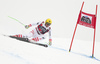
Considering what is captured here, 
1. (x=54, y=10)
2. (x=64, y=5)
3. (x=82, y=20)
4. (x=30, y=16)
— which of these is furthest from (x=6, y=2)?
(x=82, y=20)

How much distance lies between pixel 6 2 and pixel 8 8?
2.63ft

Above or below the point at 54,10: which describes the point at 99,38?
below

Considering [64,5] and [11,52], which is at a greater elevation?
[64,5]

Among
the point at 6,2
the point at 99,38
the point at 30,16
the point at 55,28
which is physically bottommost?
the point at 99,38

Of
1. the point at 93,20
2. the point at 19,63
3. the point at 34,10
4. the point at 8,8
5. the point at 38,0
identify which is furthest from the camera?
the point at 38,0

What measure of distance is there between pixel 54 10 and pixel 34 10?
2.70 m

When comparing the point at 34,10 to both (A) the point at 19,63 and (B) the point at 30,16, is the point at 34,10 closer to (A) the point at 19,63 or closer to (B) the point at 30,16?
(B) the point at 30,16

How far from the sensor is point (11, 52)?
14.3 feet

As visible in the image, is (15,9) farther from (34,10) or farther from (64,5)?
(64,5)

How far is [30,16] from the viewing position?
56.9 feet

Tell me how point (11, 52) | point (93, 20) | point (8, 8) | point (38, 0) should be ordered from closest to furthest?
1. point (11, 52)
2. point (93, 20)
3. point (8, 8)
4. point (38, 0)

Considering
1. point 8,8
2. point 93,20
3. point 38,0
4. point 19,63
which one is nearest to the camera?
point 19,63

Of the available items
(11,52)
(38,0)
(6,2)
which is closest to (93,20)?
(11,52)

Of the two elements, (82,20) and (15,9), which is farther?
(15,9)
